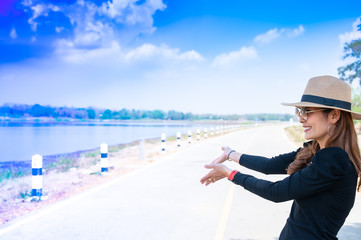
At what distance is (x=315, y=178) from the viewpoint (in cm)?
178

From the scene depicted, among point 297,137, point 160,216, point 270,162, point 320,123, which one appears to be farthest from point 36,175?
point 297,137

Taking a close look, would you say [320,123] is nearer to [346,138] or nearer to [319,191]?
[346,138]

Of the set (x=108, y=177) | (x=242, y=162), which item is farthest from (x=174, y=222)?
(x=108, y=177)

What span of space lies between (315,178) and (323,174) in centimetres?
4

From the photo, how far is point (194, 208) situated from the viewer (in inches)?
287

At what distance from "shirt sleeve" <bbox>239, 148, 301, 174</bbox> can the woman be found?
1.38 ft

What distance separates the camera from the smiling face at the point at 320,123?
1912mm

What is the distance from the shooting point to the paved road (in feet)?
18.4

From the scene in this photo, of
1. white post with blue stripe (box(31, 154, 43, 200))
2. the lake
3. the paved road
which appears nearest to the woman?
the paved road

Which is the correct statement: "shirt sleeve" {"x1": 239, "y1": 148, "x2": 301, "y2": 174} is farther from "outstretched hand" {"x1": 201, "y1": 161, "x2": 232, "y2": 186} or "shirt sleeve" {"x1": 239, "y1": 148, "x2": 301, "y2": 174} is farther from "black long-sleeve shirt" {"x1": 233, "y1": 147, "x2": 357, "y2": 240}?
"black long-sleeve shirt" {"x1": 233, "y1": 147, "x2": 357, "y2": 240}

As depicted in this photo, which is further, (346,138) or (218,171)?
(218,171)

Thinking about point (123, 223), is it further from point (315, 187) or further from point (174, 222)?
point (315, 187)

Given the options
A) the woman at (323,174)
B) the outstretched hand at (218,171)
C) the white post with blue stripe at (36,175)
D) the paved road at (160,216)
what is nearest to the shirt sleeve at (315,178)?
the woman at (323,174)

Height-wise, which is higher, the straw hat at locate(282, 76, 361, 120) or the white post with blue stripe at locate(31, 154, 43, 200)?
the straw hat at locate(282, 76, 361, 120)
